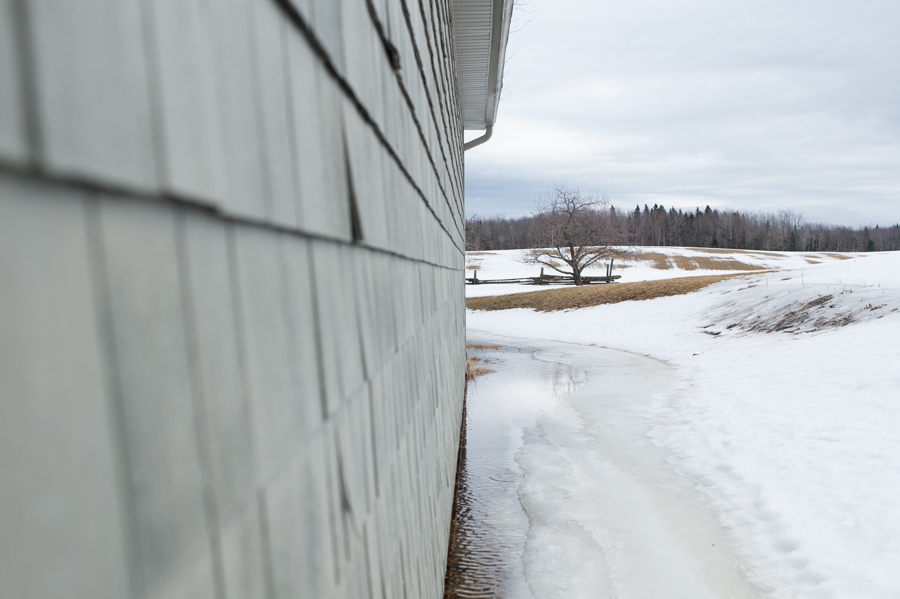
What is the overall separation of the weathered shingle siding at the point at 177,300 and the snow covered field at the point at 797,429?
3873mm

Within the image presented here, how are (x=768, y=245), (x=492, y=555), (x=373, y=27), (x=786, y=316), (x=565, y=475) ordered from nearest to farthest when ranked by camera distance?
(x=373, y=27) → (x=492, y=555) → (x=565, y=475) → (x=786, y=316) → (x=768, y=245)

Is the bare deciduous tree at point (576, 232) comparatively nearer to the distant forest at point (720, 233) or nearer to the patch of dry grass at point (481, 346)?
the patch of dry grass at point (481, 346)

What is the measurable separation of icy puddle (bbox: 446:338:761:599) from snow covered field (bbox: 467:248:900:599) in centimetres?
27

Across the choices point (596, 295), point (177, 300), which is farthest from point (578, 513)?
point (596, 295)

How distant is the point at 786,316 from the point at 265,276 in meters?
15.3

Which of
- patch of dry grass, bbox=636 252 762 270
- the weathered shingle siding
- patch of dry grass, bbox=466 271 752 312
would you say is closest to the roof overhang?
the weathered shingle siding

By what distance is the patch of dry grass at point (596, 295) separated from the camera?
22.0 meters

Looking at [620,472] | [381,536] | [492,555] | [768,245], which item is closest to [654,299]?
[620,472]

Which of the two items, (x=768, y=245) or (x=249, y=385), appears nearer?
(x=249, y=385)

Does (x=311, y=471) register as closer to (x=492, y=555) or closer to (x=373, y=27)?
(x=373, y=27)

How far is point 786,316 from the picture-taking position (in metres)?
13.8

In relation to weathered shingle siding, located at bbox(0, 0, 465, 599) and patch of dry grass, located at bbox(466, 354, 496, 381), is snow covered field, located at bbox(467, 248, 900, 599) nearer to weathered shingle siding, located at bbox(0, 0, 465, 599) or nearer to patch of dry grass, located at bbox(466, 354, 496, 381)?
patch of dry grass, located at bbox(466, 354, 496, 381)

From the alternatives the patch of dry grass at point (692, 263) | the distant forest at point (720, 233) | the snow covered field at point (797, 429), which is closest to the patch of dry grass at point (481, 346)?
the snow covered field at point (797, 429)

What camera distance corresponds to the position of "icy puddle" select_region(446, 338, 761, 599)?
382cm
